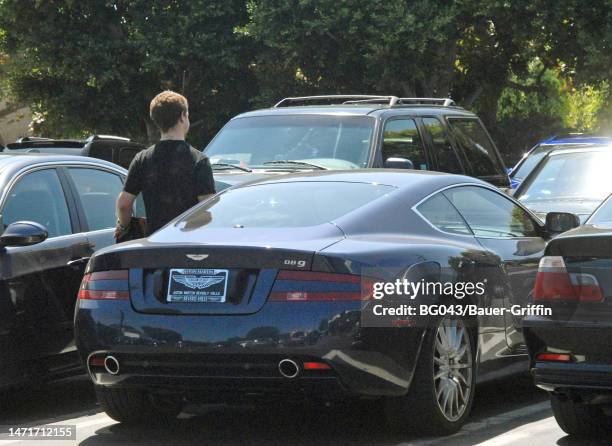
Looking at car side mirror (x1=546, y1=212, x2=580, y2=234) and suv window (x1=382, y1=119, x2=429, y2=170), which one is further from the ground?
car side mirror (x1=546, y1=212, x2=580, y2=234)

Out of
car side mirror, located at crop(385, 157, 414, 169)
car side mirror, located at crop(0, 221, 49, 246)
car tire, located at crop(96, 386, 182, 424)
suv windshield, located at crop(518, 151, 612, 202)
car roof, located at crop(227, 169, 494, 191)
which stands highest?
car roof, located at crop(227, 169, 494, 191)

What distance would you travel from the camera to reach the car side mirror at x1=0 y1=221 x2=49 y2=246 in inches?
302

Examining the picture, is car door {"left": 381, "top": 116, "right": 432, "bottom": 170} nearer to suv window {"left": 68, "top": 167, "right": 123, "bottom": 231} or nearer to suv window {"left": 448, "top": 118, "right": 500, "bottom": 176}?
suv window {"left": 448, "top": 118, "right": 500, "bottom": 176}

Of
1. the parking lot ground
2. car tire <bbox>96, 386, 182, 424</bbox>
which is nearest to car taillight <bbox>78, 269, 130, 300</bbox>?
car tire <bbox>96, 386, 182, 424</bbox>

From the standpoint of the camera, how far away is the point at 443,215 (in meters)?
7.56

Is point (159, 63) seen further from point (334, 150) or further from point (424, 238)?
point (424, 238)

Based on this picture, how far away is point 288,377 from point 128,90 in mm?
33000

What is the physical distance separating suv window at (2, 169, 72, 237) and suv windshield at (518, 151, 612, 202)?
6131mm

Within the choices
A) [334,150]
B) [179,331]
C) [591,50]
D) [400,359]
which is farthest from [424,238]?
[591,50]

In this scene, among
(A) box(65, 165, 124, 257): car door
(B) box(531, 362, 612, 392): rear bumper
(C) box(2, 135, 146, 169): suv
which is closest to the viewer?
(B) box(531, 362, 612, 392): rear bumper

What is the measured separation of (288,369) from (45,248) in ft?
7.81

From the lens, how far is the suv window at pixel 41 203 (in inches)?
323

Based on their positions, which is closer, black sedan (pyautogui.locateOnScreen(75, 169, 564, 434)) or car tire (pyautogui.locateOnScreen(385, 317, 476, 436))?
black sedan (pyautogui.locateOnScreen(75, 169, 564, 434))

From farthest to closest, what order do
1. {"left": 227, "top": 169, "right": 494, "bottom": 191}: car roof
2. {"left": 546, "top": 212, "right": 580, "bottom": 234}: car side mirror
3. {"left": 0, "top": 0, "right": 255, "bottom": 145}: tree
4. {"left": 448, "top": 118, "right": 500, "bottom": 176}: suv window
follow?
{"left": 0, "top": 0, "right": 255, "bottom": 145}: tree → {"left": 448, "top": 118, "right": 500, "bottom": 176}: suv window → {"left": 546, "top": 212, "right": 580, "bottom": 234}: car side mirror → {"left": 227, "top": 169, "right": 494, "bottom": 191}: car roof
